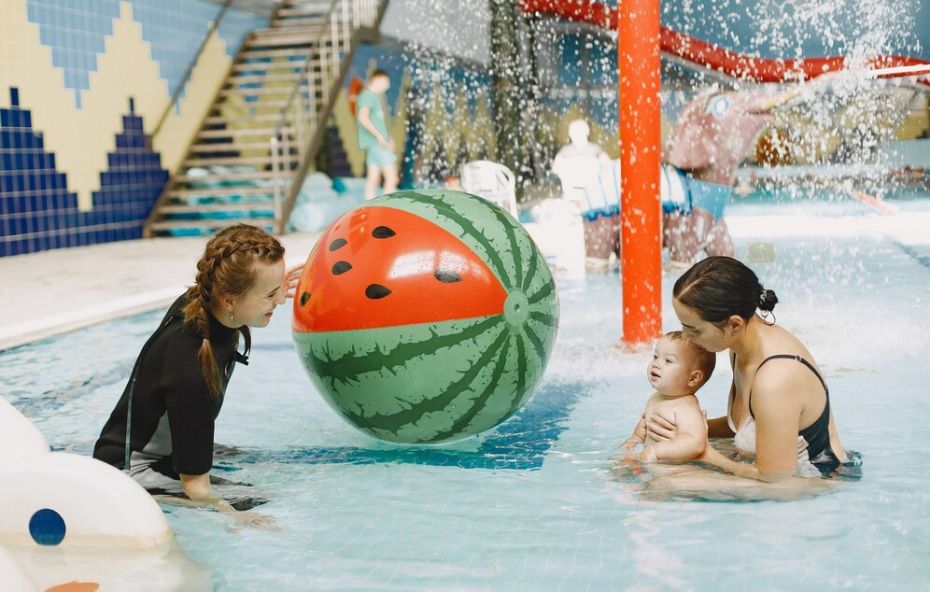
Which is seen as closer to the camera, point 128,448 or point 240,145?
point 128,448

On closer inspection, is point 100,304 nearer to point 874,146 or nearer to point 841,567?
point 841,567

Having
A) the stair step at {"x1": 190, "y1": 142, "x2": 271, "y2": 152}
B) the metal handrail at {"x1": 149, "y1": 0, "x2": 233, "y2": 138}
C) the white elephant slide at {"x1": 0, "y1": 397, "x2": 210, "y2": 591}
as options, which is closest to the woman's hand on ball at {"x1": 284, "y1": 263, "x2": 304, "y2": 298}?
the white elephant slide at {"x1": 0, "y1": 397, "x2": 210, "y2": 591}

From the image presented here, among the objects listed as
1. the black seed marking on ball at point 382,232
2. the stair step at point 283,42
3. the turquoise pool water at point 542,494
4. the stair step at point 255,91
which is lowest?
the turquoise pool water at point 542,494

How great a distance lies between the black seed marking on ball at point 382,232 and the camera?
142 inches

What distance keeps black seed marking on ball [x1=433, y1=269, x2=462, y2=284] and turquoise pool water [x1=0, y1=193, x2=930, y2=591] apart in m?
0.68

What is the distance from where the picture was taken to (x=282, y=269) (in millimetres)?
3316

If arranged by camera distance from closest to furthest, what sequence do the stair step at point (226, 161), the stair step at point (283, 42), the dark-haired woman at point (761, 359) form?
the dark-haired woman at point (761, 359)
the stair step at point (226, 161)
the stair step at point (283, 42)

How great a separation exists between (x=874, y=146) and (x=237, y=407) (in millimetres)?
21153

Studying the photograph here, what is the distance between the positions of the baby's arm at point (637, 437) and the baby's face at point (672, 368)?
0.25 meters

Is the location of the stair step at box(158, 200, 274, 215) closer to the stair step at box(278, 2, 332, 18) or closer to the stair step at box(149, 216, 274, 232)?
the stair step at box(149, 216, 274, 232)

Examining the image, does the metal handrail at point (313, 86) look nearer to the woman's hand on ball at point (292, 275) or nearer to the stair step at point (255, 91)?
the stair step at point (255, 91)

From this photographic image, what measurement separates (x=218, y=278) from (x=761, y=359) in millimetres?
1618

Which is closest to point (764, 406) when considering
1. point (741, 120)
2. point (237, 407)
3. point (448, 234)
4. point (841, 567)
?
point (841, 567)

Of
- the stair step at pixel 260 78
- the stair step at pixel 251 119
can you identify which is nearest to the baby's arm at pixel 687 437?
the stair step at pixel 251 119
